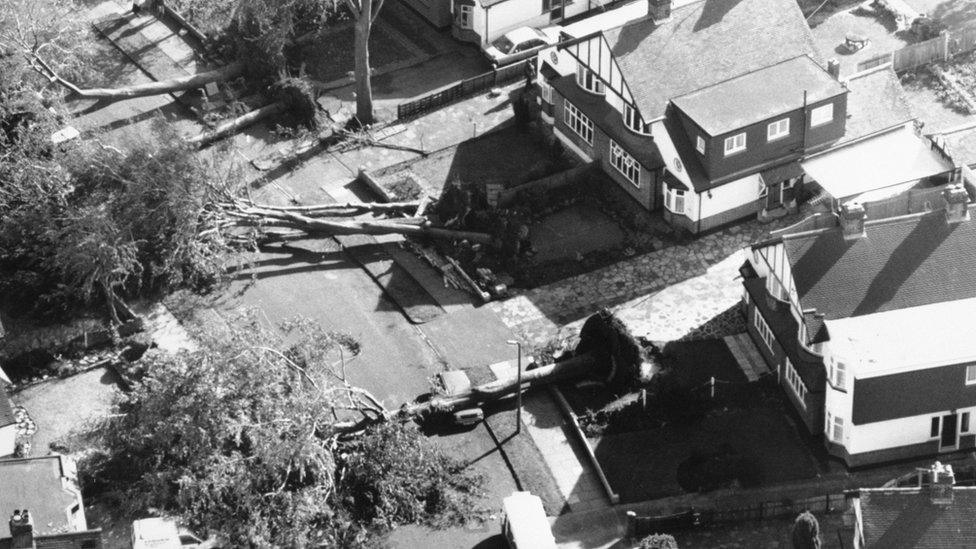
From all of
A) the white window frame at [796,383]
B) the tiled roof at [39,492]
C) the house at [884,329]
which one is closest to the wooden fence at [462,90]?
the house at [884,329]

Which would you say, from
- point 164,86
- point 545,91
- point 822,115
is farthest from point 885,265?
point 164,86

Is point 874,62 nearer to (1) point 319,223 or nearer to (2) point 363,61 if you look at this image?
(2) point 363,61

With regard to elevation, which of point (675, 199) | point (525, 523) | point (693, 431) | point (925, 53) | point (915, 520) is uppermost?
point (925, 53)

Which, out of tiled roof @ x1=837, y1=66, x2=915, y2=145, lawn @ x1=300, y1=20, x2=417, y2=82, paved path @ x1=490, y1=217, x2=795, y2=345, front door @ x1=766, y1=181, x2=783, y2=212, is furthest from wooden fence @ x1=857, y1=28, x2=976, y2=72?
lawn @ x1=300, y1=20, x2=417, y2=82

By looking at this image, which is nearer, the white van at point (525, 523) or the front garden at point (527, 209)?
the white van at point (525, 523)

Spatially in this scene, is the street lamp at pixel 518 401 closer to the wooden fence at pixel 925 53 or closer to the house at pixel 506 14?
the house at pixel 506 14

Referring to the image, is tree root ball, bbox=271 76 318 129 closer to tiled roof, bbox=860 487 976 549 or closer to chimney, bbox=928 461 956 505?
tiled roof, bbox=860 487 976 549

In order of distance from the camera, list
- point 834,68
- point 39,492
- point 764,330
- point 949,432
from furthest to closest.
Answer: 1. point 834,68
2. point 764,330
3. point 949,432
4. point 39,492
